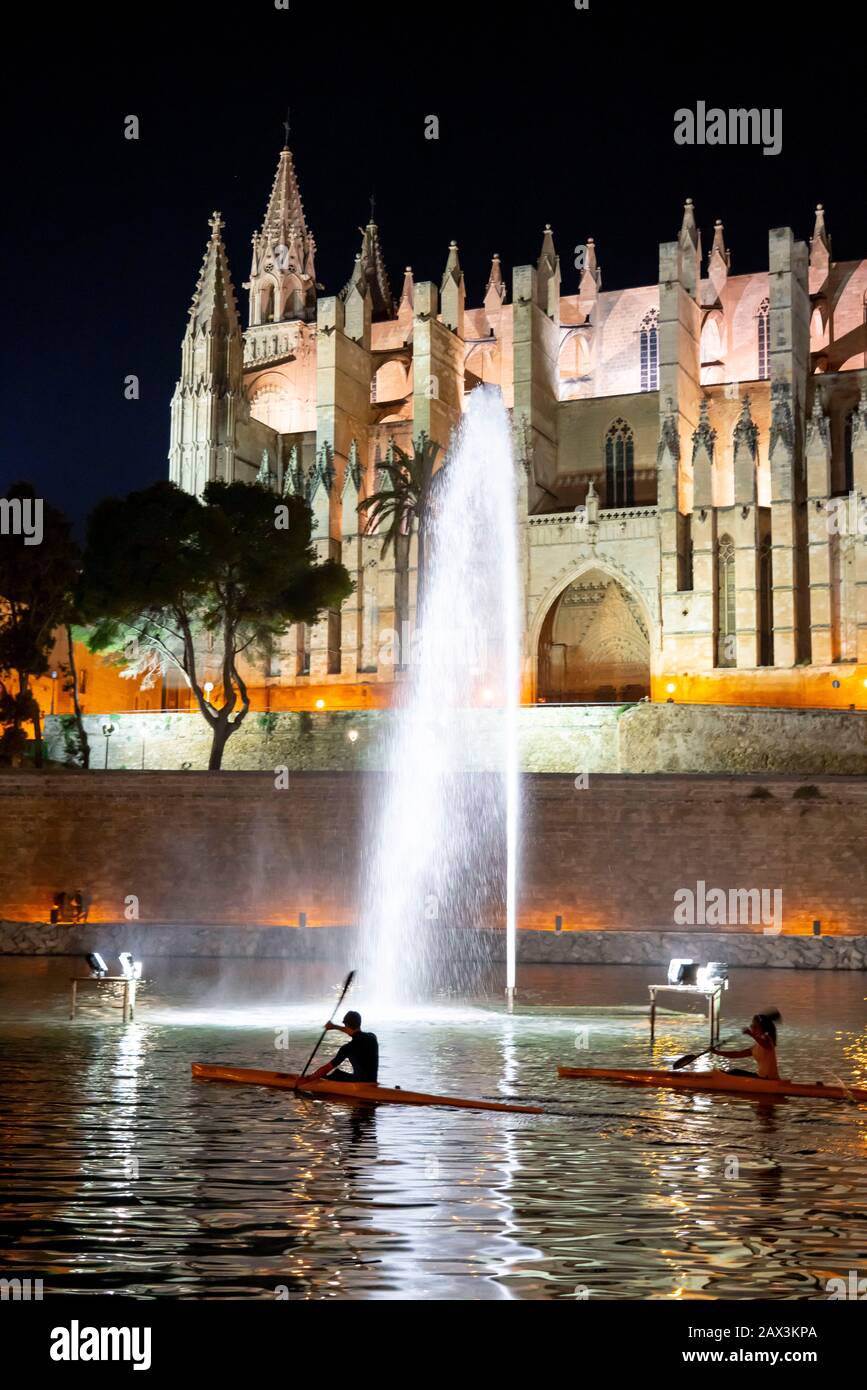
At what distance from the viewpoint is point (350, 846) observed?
2873cm

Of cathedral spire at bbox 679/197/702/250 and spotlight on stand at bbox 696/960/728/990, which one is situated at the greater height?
cathedral spire at bbox 679/197/702/250

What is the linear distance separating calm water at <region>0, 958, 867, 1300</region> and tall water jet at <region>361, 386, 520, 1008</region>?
6.53 metres

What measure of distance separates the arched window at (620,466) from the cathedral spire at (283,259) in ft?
73.1

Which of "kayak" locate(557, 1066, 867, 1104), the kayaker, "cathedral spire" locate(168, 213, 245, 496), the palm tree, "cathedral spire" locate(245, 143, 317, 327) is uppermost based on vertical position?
"cathedral spire" locate(245, 143, 317, 327)

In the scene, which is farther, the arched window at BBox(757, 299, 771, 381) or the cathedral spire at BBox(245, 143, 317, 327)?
the cathedral spire at BBox(245, 143, 317, 327)

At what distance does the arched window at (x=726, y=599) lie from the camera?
44406mm

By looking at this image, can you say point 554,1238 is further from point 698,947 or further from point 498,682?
point 498,682

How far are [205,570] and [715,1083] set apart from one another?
25266mm

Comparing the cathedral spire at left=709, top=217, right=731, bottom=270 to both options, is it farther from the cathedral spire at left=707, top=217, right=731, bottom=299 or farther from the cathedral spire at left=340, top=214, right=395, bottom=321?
the cathedral spire at left=340, top=214, right=395, bottom=321

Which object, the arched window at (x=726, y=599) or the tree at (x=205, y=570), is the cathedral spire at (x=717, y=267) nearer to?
the arched window at (x=726, y=599)

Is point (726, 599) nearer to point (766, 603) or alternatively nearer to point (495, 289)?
point (766, 603)

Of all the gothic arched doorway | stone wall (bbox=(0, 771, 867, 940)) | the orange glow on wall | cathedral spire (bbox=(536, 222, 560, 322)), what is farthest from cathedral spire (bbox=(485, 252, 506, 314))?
stone wall (bbox=(0, 771, 867, 940))

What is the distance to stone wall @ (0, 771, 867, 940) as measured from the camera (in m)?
26.8

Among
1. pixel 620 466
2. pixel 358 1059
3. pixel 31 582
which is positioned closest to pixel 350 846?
pixel 31 582
